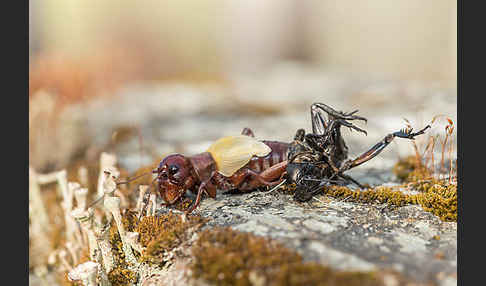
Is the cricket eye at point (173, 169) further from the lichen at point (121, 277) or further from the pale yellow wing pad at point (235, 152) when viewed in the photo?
the lichen at point (121, 277)

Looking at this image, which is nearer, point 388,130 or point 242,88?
point 388,130

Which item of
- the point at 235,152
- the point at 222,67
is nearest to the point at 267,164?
the point at 235,152

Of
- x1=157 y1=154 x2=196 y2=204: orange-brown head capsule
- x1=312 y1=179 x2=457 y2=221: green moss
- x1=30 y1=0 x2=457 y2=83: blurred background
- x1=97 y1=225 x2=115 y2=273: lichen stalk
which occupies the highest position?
x1=30 y1=0 x2=457 y2=83: blurred background

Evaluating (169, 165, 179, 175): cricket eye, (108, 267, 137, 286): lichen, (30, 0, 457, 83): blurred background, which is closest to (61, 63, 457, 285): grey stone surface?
(169, 165, 179, 175): cricket eye

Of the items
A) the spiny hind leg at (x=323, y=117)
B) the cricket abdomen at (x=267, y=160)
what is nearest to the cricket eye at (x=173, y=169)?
the cricket abdomen at (x=267, y=160)

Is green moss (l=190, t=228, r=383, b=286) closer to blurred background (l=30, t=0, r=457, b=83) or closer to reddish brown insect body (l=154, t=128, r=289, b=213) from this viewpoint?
reddish brown insect body (l=154, t=128, r=289, b=213)

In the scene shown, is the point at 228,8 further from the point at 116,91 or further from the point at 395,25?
the point at 116,91

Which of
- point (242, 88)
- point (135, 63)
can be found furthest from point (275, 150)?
point (135, 63)
